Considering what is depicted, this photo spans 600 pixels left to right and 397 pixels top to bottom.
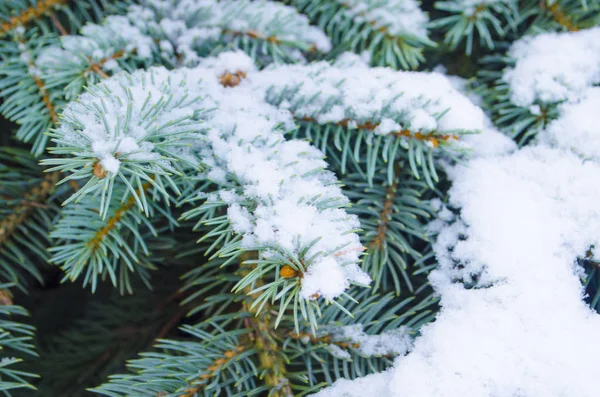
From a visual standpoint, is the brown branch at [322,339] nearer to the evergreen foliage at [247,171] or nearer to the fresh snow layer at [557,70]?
the evergreen foliage at [247,171]

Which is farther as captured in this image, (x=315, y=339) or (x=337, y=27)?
(x=337, y=27)

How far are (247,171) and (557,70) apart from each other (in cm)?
52

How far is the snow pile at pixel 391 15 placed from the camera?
0.79 meters

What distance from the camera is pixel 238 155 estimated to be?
573mm

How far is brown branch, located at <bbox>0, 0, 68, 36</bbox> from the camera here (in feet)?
2.50

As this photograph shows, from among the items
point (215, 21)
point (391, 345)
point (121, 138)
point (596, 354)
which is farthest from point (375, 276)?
point (215, 21)

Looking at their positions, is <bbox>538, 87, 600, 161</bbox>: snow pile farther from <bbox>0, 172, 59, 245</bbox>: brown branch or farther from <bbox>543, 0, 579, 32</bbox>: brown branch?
<bbox>0, 172, 59, 245</bbox>: brown branch

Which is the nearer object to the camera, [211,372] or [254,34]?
[211,372]

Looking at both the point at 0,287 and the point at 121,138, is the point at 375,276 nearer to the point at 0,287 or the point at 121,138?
the point at 121,138

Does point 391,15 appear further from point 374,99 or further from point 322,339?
point 322,339

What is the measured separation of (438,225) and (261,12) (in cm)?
44

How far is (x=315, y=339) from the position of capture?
2.08 ft

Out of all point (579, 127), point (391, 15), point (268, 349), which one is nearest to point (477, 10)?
point (391, 15)

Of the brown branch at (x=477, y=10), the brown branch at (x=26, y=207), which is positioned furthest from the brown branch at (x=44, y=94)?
the brown branch at (x=477, y=10)
